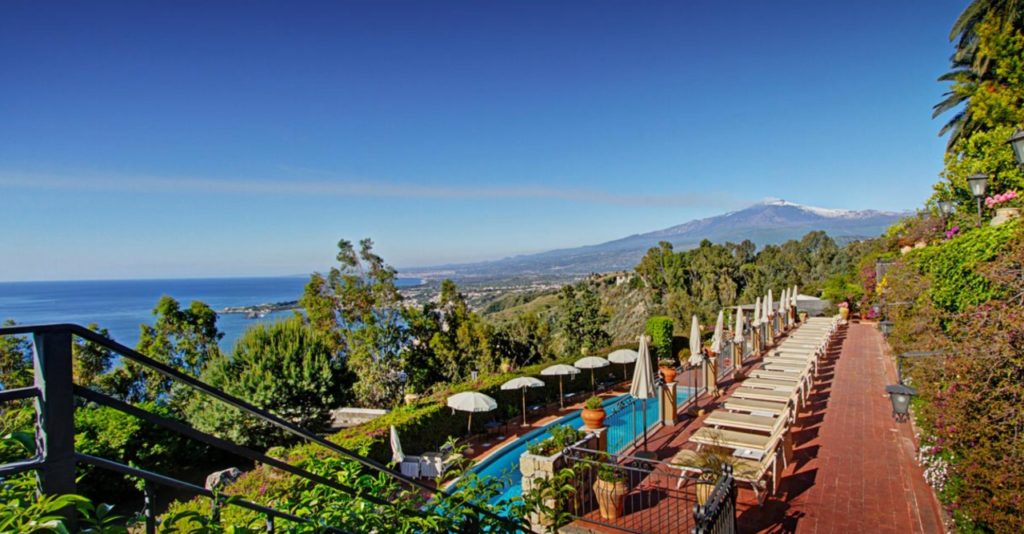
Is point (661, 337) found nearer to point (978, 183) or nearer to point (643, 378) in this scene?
point (643, 378)

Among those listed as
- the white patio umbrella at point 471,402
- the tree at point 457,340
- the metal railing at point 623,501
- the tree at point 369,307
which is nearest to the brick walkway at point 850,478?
the metal railing at point 623,501

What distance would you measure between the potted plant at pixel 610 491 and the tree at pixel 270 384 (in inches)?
425

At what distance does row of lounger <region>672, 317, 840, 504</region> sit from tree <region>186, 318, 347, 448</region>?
36.2 ft

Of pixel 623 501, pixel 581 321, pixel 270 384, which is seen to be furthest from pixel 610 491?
pixel 581 321

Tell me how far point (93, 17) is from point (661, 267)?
4871 centimetres

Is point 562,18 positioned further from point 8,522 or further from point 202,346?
point 8,522

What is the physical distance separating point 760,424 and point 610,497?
375 cm

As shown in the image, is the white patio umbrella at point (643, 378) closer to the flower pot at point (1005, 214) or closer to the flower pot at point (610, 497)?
the flower pot at point (610, 497)

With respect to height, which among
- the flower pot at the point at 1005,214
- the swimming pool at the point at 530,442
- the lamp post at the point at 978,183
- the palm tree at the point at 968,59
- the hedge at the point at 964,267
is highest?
the palm tree at the point at 968,59

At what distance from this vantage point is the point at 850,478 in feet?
24.6

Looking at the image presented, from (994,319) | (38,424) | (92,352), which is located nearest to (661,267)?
(92,352)

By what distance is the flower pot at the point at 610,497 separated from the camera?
258 inches

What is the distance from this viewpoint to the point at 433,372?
22297 millimetres

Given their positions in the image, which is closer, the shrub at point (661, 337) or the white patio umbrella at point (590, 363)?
the white patio umbrella at point (590, 363)
